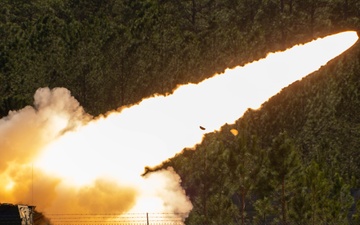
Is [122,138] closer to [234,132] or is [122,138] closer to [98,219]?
[98,219]

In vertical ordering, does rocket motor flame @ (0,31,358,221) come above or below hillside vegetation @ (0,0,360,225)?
below

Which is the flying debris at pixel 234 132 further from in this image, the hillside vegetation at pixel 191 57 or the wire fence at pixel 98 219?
the wire fence at pixel 98 219

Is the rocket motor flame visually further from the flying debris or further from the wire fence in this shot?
the flying debris

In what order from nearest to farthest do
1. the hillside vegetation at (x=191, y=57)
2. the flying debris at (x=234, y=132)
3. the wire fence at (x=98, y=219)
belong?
the wire fence at (x=98, y=219)
the flying debris at (x=234, y=132)
the hillside vegetation at (x=191, y=57)

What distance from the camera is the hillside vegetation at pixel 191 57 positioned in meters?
91.4

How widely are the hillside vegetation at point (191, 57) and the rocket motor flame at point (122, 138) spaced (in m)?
24.5

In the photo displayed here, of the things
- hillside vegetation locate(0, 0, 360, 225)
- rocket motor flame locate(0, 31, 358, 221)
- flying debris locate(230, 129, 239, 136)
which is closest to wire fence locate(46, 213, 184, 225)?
rocket motor flame locate(0, 31, 358, 221)

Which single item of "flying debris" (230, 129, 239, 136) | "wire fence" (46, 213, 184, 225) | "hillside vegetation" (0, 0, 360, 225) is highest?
"hillside vegetation" (0, 0, 360, 225)

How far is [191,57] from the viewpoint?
10044cm

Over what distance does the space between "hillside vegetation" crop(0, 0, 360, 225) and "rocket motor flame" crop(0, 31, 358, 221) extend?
2446 cm

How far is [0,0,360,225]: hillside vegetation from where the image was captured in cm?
9144

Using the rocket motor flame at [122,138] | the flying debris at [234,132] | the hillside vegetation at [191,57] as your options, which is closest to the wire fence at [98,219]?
the rocket motor flame at [122,138]

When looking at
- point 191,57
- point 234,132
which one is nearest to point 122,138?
point 234,132

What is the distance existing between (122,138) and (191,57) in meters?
53.2
